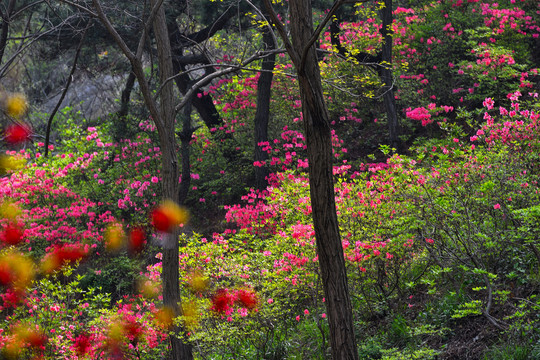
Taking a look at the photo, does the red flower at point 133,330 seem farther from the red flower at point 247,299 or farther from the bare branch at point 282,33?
the bare branch at point 282,33

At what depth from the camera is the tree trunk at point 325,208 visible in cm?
360

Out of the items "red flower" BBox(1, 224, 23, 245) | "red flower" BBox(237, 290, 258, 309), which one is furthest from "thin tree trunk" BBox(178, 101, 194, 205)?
"red flower" BBox(237, 290, 258, 309)

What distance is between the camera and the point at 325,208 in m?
3.61

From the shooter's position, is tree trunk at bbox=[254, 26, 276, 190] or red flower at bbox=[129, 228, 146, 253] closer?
tree trunk at bbox=[254, 26, 276, 190]

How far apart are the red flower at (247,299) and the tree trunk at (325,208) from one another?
6.40 ft

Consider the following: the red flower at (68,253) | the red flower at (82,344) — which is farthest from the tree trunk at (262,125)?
the red flower at (82,344)

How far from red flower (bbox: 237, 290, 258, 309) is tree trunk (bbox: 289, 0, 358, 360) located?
195 centimetres

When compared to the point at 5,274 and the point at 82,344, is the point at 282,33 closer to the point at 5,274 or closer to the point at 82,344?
the point at 82,344

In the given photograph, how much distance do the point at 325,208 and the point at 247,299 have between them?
2250mm

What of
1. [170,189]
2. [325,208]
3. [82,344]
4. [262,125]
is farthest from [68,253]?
[325,208]

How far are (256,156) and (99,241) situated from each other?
3.99m

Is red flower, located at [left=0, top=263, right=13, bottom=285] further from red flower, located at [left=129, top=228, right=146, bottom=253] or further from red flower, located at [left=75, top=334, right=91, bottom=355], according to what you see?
red flower, located at [left=75, top=334, right=91, bottom=355]

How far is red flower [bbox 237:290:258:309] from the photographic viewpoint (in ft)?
18.0

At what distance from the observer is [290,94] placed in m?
12.8
